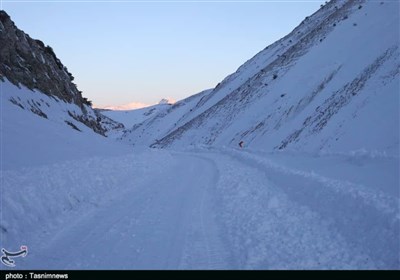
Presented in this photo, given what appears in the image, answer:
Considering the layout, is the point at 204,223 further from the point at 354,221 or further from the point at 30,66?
the point at 30,66

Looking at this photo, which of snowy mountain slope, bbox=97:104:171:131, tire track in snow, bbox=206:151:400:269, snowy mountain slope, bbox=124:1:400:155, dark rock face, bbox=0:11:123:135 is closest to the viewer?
tire track in snow, bbox=206:151:400:269

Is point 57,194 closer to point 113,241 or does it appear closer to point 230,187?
point 113,241

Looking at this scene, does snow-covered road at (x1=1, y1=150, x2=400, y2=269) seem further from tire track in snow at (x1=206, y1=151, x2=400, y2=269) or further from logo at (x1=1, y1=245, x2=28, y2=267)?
logo at (x1=1, y1=245, x2=28, y2=267)

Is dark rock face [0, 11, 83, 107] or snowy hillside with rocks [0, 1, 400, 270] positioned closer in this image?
snowy hillside with rocks [0, 1, 400, 270]

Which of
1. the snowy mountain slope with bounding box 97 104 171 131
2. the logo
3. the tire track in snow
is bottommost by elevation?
the tire track in snow

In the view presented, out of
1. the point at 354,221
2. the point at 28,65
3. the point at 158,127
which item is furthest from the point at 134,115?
the point at 354,221

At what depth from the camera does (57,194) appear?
11.5 meters

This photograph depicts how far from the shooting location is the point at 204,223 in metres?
9.73

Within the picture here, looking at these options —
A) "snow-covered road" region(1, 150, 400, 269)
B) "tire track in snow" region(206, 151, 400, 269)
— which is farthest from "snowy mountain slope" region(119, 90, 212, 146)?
"tire track in snow" region(206, 151, 400, 269)

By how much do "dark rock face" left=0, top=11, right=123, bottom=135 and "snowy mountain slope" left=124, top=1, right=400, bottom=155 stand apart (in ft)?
59.5

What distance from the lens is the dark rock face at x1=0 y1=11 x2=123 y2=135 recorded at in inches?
1153

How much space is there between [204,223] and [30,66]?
2878 centimetres

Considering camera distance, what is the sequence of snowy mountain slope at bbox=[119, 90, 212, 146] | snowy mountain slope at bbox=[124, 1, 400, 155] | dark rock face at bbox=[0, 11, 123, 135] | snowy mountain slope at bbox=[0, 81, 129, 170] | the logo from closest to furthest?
the logo, snowy mountain slope at bbox=[0, 81, 129, 170], snowy mountain slope at bbox=[124, 1, 400, 155], dark rock face at bbox=[0, 11, 123, 135], snowy mountain slope at bbox=[119, 90, 212, 146]
